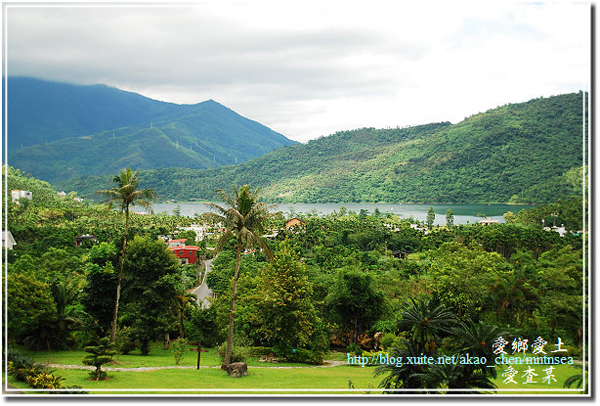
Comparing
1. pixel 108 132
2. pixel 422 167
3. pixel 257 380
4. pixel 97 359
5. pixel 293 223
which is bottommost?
pixel 257 380

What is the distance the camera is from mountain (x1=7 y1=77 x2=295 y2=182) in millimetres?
10200

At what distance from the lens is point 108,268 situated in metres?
9.70

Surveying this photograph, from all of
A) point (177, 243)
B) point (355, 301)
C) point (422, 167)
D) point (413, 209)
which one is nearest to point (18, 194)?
point (177, 243)

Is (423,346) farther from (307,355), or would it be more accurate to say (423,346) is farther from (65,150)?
(65,150)

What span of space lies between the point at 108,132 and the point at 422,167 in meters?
52.2

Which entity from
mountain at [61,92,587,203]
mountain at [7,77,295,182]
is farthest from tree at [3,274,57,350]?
mountain at [61,92,587,203]

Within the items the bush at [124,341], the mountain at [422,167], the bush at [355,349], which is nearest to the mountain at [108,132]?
the mountain at [422,167]

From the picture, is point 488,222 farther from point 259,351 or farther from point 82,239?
point 82,239

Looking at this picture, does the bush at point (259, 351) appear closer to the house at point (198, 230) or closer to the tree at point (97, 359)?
the tree at point (97, 359)

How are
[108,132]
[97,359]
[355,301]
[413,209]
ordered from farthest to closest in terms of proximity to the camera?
[413,209]
[108,132]
[355,301]
[97,359]

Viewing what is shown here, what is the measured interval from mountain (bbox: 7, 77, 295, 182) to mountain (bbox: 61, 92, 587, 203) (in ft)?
3.17

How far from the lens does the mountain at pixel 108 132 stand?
10.2 metres

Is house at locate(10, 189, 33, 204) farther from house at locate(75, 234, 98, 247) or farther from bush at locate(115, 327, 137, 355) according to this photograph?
bush at locate(115, 327, 137, 355)

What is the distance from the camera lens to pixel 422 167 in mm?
64062
